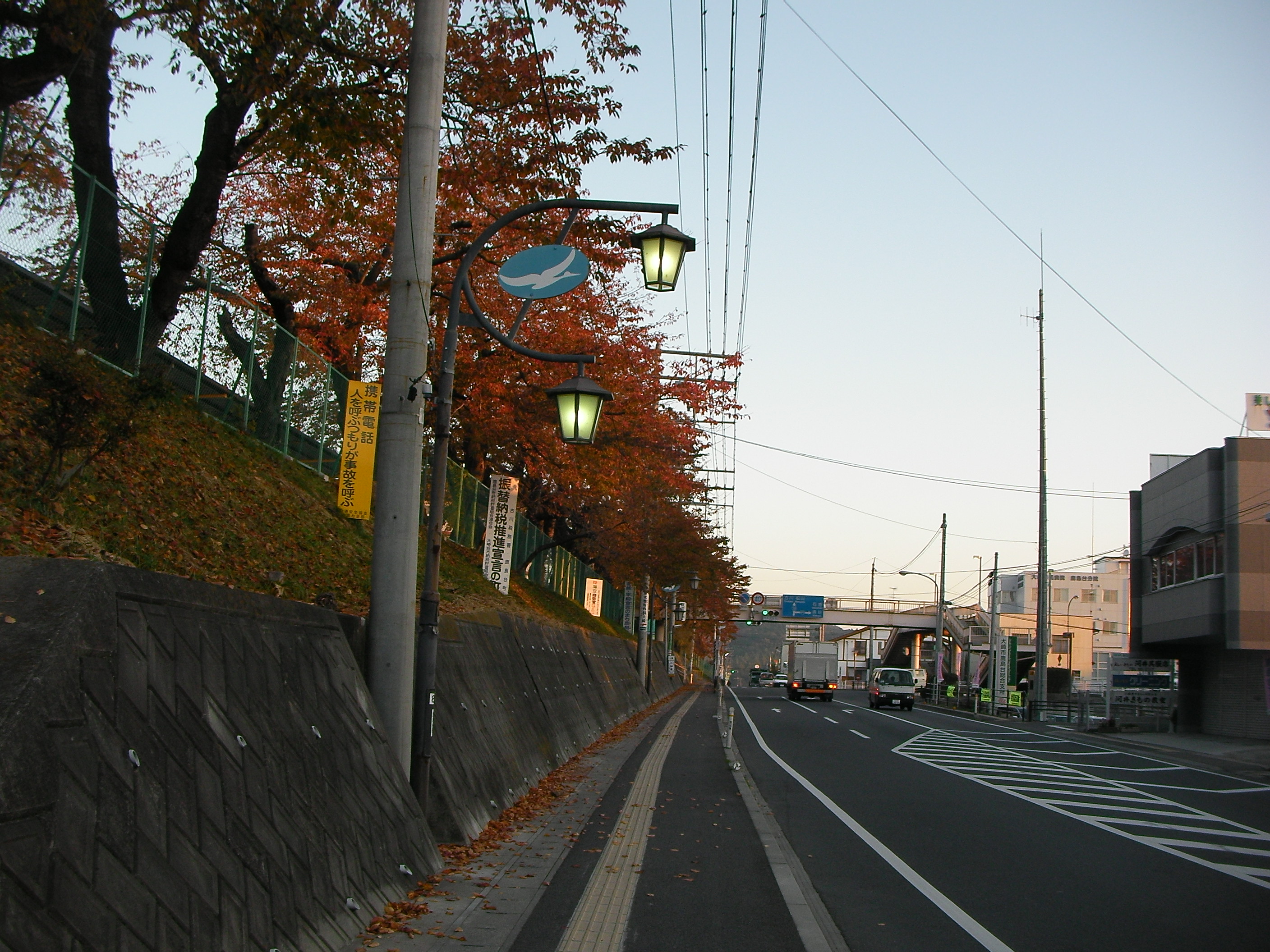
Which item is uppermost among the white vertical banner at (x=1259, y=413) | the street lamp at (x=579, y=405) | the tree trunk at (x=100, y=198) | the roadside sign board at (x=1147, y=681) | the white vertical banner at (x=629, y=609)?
the white vertical banner at (x=1259, y=413)

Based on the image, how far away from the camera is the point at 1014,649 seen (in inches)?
2147

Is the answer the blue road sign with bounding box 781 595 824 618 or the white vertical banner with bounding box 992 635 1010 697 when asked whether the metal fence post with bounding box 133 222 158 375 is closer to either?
the white vertical banner with bounding box 992 635 1010 697

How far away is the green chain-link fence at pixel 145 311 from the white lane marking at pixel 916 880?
7442 millimetres

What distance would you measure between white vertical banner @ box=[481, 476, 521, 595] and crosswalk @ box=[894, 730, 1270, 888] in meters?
9.82

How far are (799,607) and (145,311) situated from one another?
228ft

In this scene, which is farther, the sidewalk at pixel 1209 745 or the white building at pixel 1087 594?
the white building at pixel 1087 594

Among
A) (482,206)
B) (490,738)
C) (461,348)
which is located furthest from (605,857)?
(461,348)

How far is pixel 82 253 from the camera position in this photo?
1139 cm

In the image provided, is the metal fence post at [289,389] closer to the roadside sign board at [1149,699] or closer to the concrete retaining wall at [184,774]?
the concrete retaining wall at [184,774]

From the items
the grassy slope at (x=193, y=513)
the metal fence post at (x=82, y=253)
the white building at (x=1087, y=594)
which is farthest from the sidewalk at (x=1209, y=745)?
the white building at (x=1087, y=594)

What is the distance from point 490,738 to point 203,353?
23.6ft

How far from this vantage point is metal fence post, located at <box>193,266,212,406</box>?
1466 cm

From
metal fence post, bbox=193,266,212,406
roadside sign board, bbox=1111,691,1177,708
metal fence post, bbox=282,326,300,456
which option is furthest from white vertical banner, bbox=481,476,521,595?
roadside sign board, bbox=1111,691,1177,708

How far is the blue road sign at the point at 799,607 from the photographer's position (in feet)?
258
